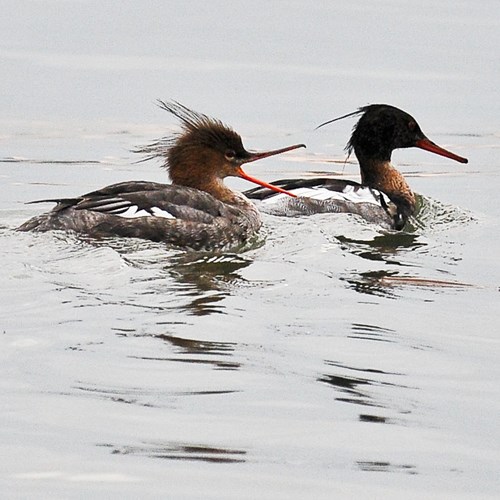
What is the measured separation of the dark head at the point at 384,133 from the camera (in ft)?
34.2

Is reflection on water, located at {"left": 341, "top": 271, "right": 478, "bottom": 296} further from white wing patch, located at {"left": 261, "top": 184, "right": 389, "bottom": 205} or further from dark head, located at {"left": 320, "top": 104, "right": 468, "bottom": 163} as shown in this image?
dark head, located at {"left": 320, "top": 104, "right": 468, "bottom": 163}

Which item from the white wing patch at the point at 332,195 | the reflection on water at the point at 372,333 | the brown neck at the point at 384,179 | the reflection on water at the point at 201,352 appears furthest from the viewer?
the brown neck at the point at 384,179

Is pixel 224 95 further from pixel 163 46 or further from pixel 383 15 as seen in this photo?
pixel 383 15

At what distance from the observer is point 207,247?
832 centimetres

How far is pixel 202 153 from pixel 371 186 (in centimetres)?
211

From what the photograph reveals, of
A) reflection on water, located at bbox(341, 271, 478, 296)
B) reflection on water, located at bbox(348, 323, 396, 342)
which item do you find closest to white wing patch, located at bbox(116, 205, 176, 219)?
reflection on water, located at bbox(341, 271, 478, 296)

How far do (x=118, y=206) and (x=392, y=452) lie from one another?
3.86 m

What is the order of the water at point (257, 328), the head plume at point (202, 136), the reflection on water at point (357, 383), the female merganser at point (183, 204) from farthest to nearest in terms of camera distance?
the head plume at point (202, 136) → the female merganser at point (183, 204) → the reflection on water at point (357, 383) → the water at point (257, 328)

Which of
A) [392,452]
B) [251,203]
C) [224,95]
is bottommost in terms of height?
[392,452]

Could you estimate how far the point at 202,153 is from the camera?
352 inches

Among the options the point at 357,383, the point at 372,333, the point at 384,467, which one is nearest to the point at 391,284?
the point at 372,333

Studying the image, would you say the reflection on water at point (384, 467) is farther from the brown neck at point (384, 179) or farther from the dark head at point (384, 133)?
the dark head at point (384, 133)

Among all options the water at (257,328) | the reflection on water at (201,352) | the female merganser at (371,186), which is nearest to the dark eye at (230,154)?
the water at (257,328)

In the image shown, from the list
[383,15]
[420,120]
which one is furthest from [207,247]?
[383,15]
